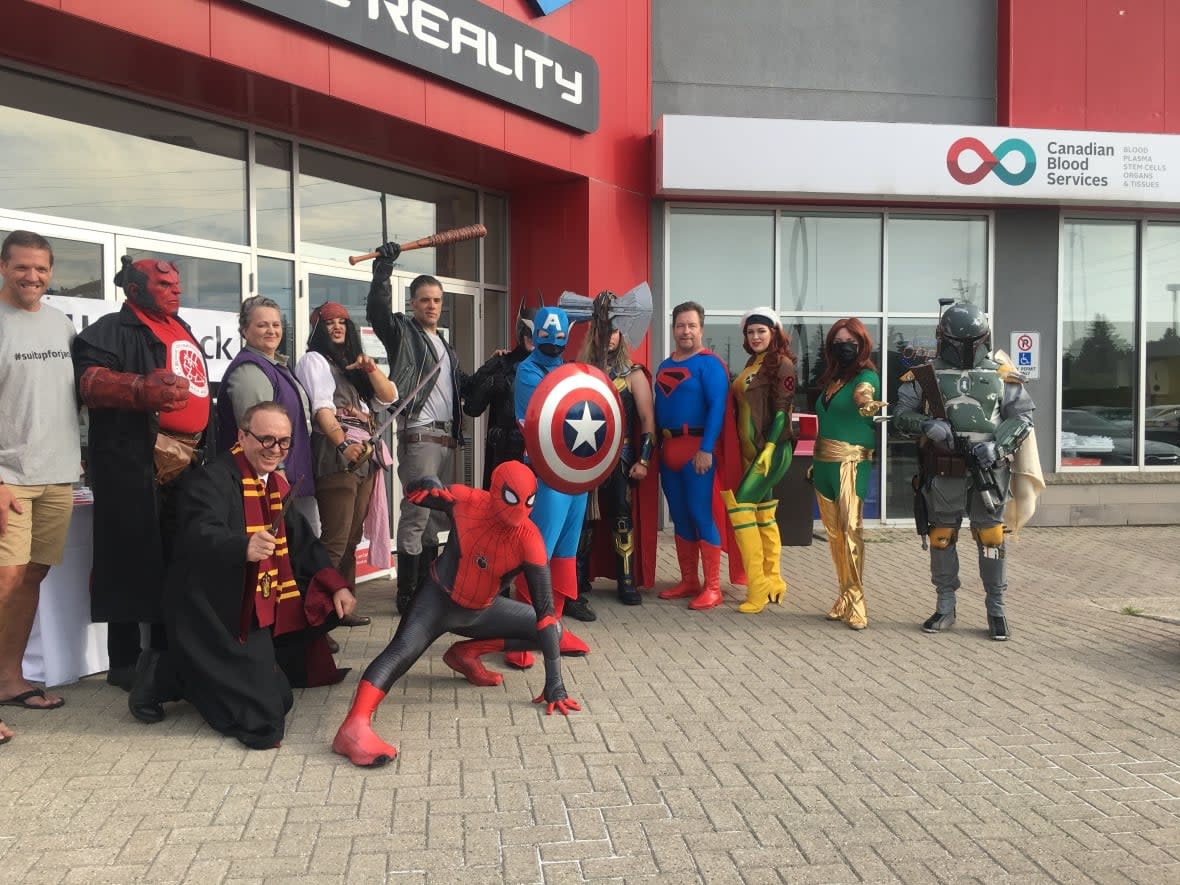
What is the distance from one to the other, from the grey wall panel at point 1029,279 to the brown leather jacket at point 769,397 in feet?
17.3

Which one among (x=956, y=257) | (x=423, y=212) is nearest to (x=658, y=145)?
(x=423, y=212)

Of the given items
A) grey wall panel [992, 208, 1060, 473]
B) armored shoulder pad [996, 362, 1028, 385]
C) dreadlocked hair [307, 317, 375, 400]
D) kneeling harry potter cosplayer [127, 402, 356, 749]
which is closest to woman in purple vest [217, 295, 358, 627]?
dreadlocked hair [307, 317, 375, 400]

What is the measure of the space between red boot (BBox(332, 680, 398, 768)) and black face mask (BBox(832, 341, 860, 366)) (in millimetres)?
3402

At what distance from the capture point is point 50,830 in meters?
3.06

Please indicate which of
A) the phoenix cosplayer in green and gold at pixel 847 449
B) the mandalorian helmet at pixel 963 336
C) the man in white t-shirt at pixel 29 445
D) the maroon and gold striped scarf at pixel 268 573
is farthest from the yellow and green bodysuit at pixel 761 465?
the man in white t-shirt at pixel 29 445

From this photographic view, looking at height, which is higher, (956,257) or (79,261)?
(956,257)

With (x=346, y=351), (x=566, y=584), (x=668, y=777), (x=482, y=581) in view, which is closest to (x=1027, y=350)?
(x=566, y=584)

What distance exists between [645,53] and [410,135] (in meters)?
3.32

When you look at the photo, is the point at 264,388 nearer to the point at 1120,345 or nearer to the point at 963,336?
the point at 963,336

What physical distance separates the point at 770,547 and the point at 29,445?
4.23m

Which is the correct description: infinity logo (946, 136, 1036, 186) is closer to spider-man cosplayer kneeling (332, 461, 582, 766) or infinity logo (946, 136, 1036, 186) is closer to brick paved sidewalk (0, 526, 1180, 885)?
brick paved sidewalk (0, 526, 1180, 885)

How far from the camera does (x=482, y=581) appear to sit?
403 cm

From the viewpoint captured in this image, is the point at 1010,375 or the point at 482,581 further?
the point at 1010,375

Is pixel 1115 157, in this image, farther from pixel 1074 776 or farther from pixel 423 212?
pixel 1074 776
